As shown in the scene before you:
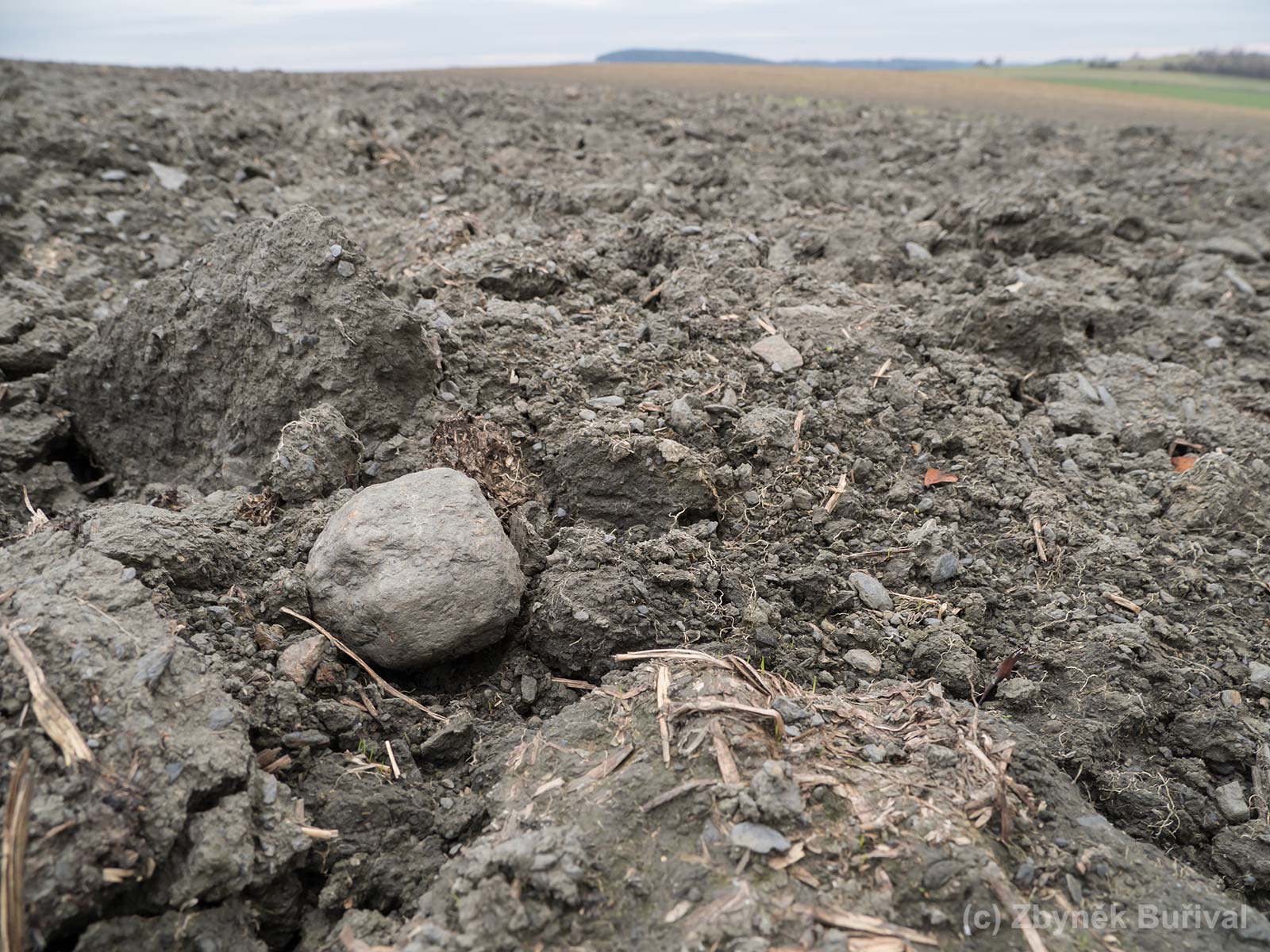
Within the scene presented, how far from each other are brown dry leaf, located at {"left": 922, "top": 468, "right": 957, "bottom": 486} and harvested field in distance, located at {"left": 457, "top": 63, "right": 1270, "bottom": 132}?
32.0 feet

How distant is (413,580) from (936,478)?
1992 millimetres

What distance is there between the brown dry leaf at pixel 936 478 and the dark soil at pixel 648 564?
0.10m

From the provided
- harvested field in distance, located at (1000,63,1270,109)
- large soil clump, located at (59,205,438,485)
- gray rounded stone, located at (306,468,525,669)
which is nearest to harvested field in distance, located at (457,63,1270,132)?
harvested field in distance, located at (1000,63,1270,109)

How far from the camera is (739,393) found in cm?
334

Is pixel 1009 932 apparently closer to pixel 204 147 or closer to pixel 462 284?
pixel 462 284

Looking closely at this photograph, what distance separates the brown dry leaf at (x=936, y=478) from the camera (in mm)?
3107

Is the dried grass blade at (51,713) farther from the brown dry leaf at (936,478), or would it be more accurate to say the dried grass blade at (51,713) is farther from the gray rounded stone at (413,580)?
the brown dry leaf at (936,478)

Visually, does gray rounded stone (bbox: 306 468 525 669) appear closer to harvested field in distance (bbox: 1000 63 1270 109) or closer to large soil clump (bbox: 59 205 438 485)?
large soil clump (bbox: 59 205 438 485)

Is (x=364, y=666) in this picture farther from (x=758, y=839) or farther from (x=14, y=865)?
(x=758, y=839)

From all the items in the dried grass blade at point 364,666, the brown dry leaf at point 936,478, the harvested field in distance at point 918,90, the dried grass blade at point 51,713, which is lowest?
the dried grass blade at point 364,666

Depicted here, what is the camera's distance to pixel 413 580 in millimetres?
2283

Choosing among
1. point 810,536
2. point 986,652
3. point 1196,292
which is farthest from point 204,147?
point 1196,292

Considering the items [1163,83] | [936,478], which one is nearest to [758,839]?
[936,478]

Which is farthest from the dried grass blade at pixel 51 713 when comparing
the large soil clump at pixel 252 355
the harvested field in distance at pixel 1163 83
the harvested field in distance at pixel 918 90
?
the harvested field in distance at pixel 1163 83
